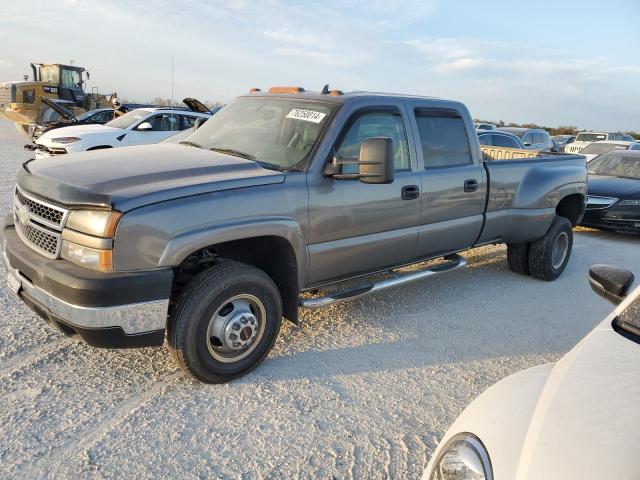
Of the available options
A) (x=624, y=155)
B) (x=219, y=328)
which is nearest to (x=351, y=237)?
(x=219, y=328)

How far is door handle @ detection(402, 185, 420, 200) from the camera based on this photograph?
14.4 ft

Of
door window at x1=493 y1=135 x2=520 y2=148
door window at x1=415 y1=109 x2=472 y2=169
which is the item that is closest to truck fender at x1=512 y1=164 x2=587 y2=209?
door window at x1=415 y1=109 x2=472 y2=169

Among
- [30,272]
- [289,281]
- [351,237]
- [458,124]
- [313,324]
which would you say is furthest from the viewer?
[458,124]

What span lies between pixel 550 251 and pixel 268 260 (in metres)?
3.76

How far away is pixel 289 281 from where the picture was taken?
3.78 metres

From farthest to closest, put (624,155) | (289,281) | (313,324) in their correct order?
(624,155) → (313,324) → (289,281)

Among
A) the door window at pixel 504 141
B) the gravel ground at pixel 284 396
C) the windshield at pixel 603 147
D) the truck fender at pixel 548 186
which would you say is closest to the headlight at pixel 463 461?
the gravel ground at pixel 284 396

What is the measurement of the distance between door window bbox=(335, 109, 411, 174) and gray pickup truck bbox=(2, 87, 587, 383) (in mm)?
12

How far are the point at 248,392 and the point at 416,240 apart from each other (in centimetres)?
200

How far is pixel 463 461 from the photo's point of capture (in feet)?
6.01

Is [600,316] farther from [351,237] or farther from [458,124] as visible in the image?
[351,237]

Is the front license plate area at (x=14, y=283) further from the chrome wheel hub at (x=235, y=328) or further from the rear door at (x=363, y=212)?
the rear door at (x=363, y=212)

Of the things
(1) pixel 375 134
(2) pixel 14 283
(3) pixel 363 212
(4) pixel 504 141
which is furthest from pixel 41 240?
(4) pixel 504 141

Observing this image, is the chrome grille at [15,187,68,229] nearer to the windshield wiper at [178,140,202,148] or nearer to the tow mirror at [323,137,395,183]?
the windshield wiper at [178,140,202,148]
